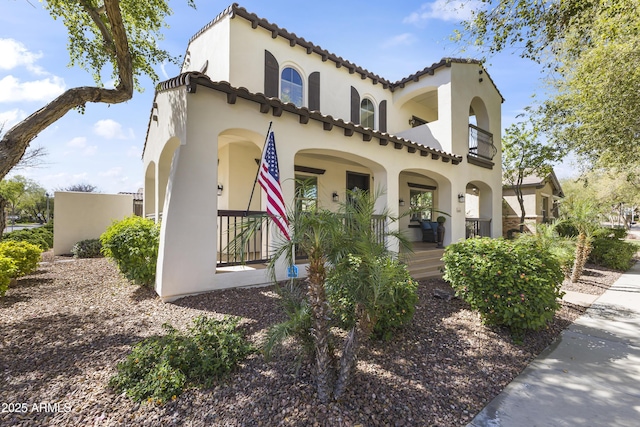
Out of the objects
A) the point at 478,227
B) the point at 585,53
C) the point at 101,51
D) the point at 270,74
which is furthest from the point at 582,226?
the point at 101,51

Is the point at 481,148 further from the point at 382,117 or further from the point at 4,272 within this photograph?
the point at 4,272

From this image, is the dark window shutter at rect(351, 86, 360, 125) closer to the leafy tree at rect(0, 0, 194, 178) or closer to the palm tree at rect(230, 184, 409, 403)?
the leafy tree at rect(0, 0, 194, 178)

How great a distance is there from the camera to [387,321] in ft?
13.1

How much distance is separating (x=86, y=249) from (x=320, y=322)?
501 inches

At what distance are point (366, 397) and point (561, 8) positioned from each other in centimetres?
756

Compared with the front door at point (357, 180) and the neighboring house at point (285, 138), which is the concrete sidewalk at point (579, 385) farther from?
the front door at point (357, 180)

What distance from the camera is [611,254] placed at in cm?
1122

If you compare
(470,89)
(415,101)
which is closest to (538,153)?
(470,89)

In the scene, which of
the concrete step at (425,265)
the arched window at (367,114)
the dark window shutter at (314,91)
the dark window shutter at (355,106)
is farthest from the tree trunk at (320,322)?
the arched window at (367,114)

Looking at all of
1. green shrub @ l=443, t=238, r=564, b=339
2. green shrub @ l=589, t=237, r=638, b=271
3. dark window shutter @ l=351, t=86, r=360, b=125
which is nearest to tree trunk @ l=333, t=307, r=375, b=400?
green shrub @ l=443, t=238, r=564, b=339

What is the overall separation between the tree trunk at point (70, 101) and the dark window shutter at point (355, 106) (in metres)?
7.74

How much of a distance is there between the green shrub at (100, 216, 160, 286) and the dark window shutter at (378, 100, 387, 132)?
993 centimetres

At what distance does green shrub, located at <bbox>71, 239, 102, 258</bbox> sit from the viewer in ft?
36.7

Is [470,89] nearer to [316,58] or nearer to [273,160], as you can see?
[316,58]
